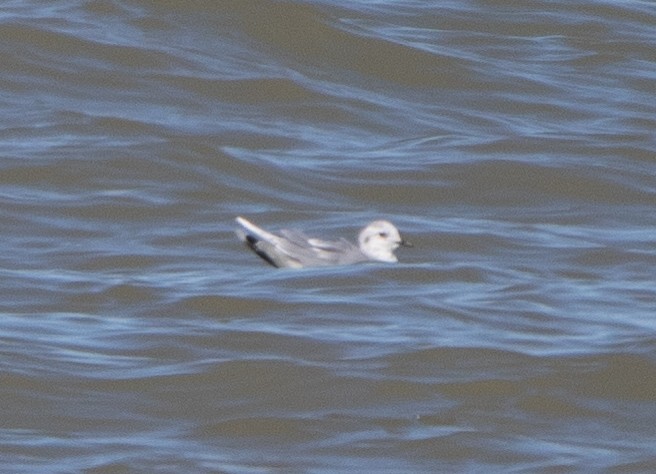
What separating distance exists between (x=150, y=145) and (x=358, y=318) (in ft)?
11.1

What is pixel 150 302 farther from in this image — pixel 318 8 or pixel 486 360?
pixel 318 8

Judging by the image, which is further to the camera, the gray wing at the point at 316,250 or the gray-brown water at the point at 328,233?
the gray wing at the point at 316,250

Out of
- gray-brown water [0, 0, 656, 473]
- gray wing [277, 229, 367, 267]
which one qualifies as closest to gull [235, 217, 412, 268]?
gray wing [277, 229, 367, 267]

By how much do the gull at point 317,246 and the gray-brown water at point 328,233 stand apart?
111mm

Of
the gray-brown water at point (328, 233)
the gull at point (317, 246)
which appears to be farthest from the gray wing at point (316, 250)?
the gray-brown water at point (328, 233)

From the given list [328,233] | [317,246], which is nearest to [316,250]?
[317,246]

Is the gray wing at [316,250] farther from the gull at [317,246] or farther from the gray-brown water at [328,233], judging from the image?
the gray-brown water at [328,233]

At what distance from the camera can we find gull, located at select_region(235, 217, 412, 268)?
31.7ft

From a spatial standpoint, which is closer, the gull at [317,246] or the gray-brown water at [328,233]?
the gray-brown water at [328,233]

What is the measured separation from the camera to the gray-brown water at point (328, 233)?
7.41 metres

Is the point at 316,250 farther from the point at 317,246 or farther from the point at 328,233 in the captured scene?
the point at 328,233

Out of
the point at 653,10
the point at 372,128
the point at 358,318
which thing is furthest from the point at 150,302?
the point at 653,10

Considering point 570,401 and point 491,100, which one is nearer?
point 570,401

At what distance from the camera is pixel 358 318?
895 centimetres
